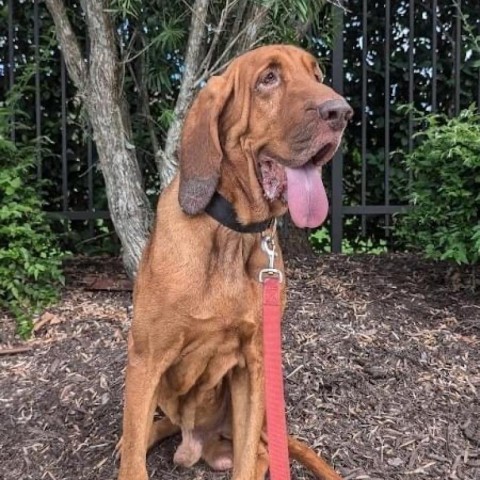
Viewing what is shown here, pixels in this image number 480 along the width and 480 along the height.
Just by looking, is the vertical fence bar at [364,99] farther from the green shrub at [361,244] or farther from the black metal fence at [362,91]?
the green shrub at [361,244]

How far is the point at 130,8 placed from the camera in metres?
4.55

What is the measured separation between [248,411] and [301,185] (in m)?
1.03

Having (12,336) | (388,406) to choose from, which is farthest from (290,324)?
(12,336)

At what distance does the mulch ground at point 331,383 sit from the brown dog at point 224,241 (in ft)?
1.79

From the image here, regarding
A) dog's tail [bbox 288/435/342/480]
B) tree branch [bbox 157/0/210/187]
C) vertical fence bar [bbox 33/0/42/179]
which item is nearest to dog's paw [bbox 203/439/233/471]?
dog's tail [bbox 288/435/342/480]

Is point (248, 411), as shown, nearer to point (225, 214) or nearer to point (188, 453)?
point (188, 453)

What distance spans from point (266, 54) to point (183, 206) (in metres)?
0.64

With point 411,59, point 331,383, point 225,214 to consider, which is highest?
point 411,59

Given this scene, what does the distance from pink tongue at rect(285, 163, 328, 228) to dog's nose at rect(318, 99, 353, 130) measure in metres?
0.19

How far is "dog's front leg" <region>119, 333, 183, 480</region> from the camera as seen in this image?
3.05 metres

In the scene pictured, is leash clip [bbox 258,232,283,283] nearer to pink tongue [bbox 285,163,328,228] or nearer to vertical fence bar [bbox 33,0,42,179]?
pink tongue [bbox 285,163,328,228]

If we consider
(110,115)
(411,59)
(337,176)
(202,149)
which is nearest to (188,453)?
(202,149)

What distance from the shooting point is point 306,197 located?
107 inches

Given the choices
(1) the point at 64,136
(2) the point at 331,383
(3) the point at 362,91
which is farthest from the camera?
(3) the point at 362,91
